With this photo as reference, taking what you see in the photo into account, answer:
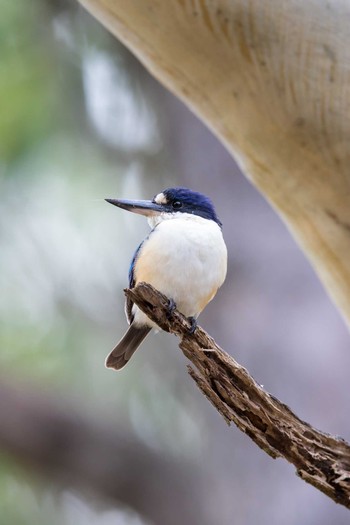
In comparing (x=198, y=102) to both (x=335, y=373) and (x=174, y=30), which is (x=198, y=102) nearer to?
(x=174, y=30)

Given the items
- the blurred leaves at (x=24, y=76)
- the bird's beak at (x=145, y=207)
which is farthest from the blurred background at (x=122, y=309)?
the bird's beak at (x=145, y=207)

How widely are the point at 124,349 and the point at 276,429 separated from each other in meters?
1.18

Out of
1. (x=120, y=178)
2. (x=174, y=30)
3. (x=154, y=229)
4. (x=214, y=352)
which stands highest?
(x=120, y=178)

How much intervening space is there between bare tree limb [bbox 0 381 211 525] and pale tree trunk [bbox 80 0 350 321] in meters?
2.16

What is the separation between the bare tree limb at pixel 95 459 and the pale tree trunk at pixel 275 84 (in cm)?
216

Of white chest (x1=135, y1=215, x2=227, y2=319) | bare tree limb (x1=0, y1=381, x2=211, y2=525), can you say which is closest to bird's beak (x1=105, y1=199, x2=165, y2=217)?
white chest (x1=135, y1=215, x2=227, y2=319)

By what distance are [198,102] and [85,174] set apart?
306 centimetres

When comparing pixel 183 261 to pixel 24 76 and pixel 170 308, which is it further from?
pixel 24 76

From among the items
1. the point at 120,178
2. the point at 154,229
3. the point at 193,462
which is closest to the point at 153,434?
the point at 193,462

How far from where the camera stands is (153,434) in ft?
16.9

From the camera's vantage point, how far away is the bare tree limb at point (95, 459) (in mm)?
4504

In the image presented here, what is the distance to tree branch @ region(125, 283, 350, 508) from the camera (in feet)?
6.66

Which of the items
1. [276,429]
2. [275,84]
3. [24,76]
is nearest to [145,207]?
[275,84]

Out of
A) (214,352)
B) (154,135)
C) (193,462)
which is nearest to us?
(214,352)
